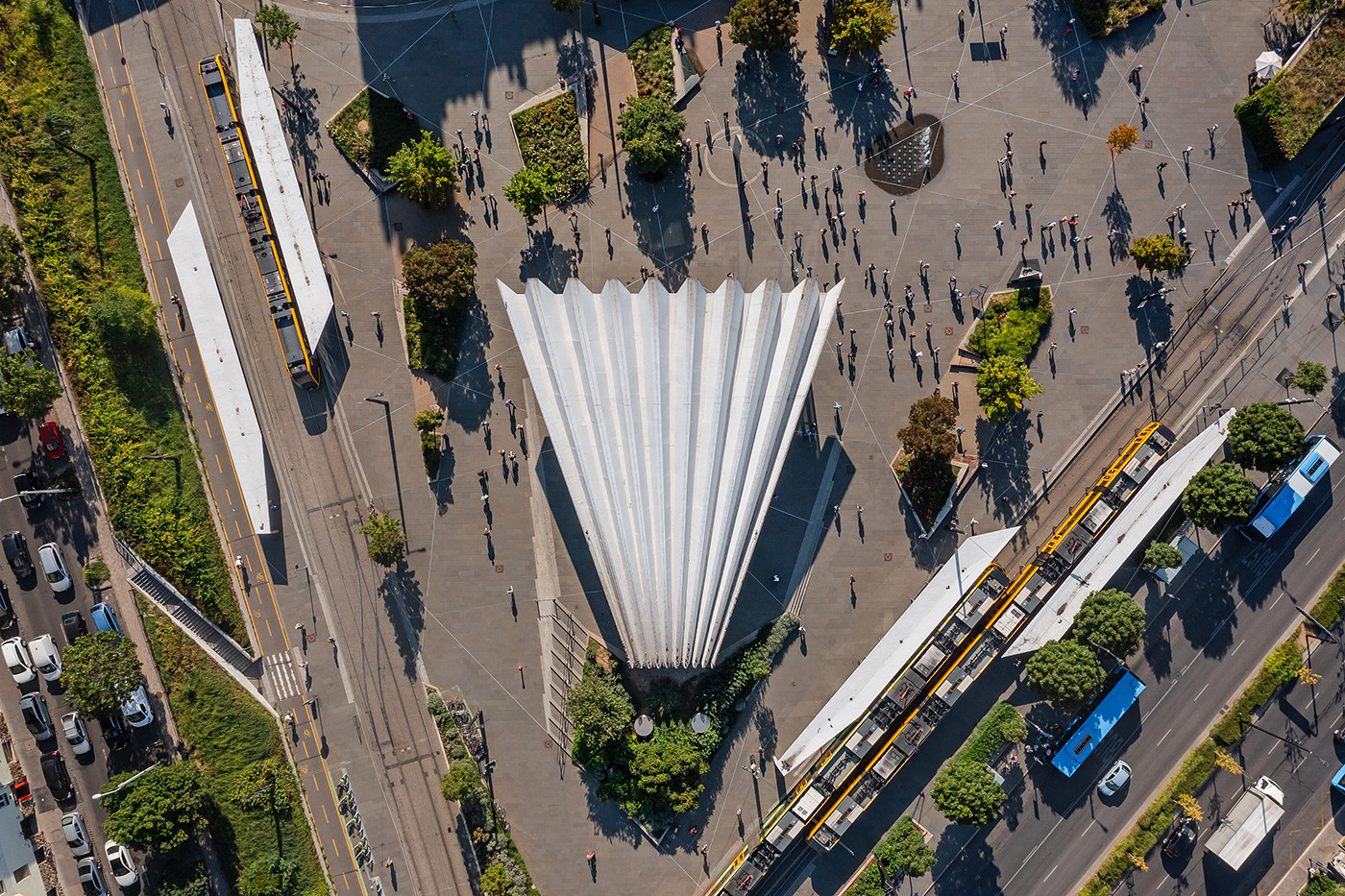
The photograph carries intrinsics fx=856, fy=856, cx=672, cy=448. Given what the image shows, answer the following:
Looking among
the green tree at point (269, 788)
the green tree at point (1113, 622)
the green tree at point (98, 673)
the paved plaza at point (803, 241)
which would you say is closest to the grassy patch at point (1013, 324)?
the paved plaza at point (803, 241)

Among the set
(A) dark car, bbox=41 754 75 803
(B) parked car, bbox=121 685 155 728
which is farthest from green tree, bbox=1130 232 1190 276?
(A) dark car, bbox=41 754 75 803

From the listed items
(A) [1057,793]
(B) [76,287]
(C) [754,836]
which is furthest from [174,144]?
(A) [1057,793]

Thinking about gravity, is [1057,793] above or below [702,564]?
below

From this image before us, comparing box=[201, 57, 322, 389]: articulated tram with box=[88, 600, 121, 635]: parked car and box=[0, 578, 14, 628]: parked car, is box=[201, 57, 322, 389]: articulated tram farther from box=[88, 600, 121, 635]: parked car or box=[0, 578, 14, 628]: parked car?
box=[0, 578, 14, 628]: parked car

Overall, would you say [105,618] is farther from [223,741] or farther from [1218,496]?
[1218,496]

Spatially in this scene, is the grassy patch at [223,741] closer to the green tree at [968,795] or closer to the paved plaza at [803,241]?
the paved plaza at [803,241]

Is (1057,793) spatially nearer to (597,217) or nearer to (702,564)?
(702,564)
